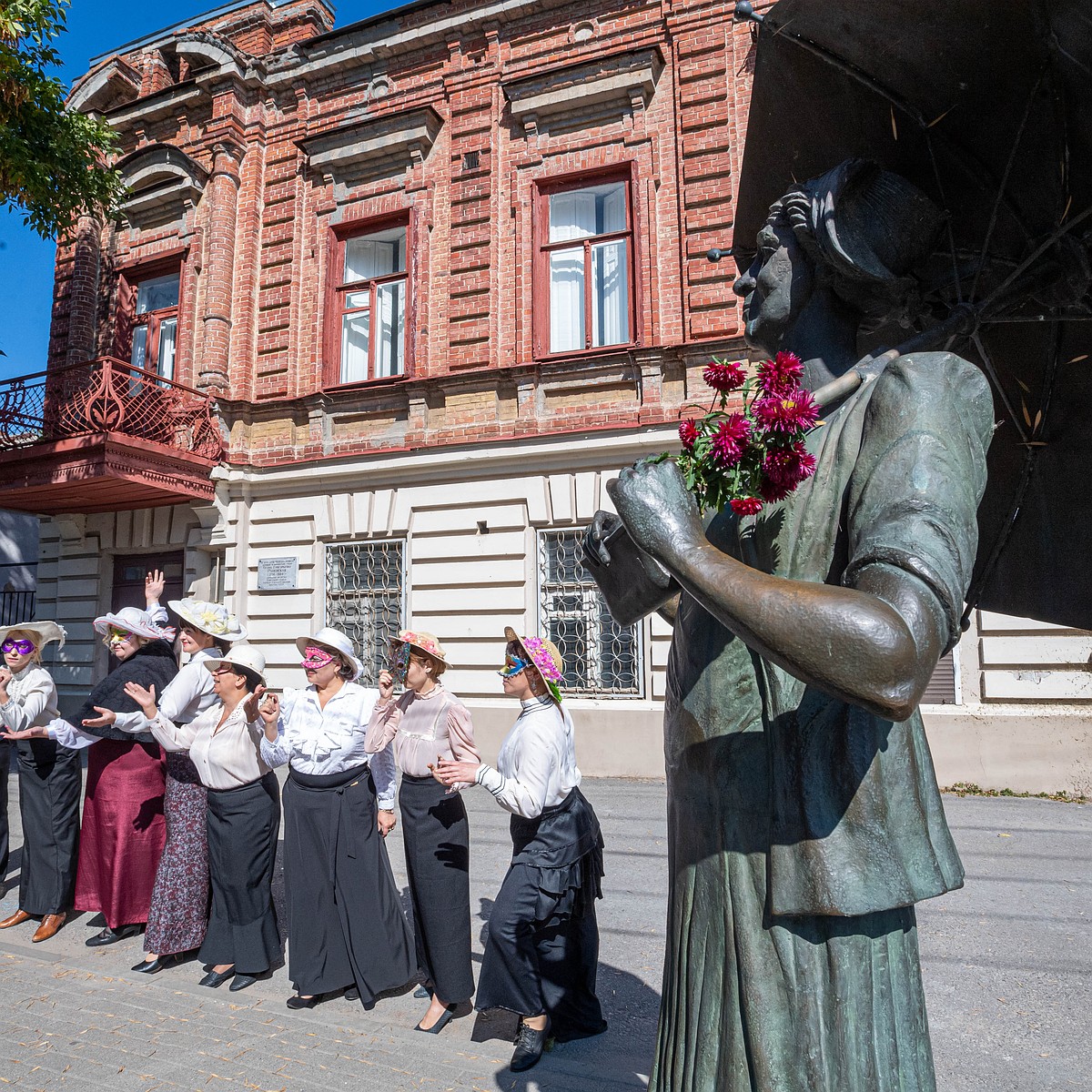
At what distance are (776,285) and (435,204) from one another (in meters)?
11.2

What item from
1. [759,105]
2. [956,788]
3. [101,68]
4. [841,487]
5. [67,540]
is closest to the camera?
[841,487]

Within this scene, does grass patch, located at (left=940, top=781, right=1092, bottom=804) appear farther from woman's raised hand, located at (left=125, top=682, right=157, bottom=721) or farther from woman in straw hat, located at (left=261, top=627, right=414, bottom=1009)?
woman's raised hand, located at (left=125, top=682, right=157, bottom=721)

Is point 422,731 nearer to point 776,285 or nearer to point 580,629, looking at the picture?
point 776,285

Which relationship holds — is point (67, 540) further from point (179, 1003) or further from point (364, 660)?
point (179, 1003)

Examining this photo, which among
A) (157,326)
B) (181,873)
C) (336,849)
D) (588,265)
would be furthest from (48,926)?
(157,326)

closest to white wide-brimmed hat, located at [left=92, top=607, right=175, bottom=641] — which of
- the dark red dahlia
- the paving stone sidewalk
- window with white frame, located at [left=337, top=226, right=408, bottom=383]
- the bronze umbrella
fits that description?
the paving stone sidewalk

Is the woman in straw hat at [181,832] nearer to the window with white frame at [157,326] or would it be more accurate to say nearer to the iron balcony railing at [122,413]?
the iron balcony railing at [122,413]

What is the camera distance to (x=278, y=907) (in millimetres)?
6133

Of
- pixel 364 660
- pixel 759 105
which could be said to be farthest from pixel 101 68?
pixel 759 105

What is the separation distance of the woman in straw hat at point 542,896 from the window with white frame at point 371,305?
29.1 ft

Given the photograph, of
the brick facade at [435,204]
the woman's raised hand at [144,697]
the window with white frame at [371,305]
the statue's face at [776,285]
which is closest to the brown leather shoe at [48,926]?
the woman's raised hand at [144,697]

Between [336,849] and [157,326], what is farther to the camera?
[157,326]

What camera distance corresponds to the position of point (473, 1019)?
430 cm

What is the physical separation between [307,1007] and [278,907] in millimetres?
1837
